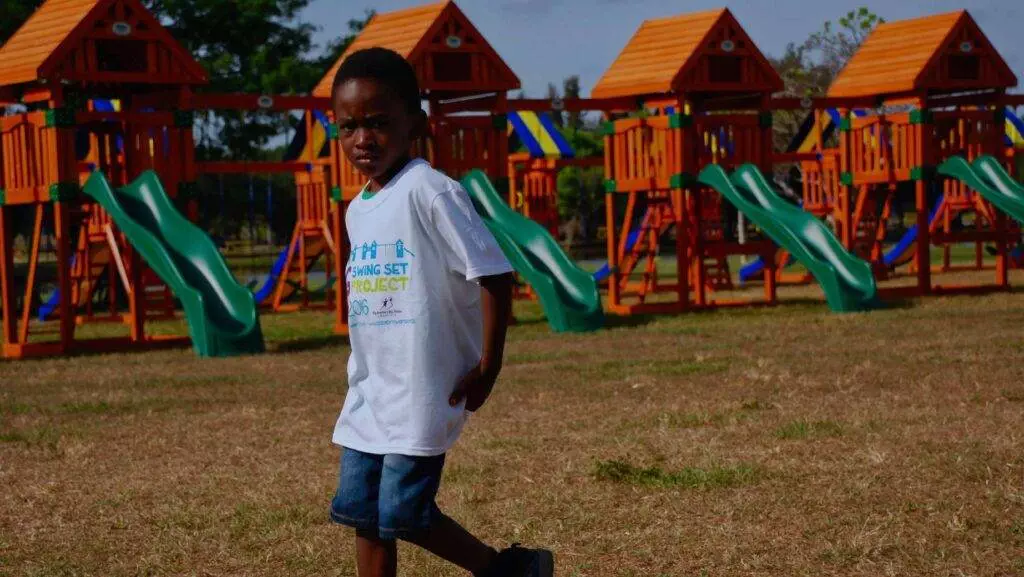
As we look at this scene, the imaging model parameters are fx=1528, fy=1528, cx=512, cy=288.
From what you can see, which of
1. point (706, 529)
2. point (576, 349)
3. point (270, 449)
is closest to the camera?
point (706, 529)

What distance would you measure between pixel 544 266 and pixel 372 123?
1409 centimetres

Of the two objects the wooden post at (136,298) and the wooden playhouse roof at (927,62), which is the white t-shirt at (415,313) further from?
the wooden playhouse roof at (927,62)

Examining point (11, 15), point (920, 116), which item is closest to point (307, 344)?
point (920, 116)

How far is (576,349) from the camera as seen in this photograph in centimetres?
1458

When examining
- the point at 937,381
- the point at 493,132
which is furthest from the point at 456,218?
the point at 493,132

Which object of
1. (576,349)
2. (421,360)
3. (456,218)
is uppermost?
(456,218)

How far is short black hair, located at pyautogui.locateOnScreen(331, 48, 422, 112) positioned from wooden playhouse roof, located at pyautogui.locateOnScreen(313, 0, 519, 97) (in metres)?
13.9

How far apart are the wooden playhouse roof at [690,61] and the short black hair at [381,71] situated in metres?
15.4

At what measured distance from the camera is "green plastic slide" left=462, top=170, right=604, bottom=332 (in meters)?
16.9

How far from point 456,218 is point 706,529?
241cm

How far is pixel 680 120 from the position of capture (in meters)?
19.6

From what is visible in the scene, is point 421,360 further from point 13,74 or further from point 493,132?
point 493,132

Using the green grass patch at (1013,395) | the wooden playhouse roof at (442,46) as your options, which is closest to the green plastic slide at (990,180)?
the wooden playhouse roof at (442,46)

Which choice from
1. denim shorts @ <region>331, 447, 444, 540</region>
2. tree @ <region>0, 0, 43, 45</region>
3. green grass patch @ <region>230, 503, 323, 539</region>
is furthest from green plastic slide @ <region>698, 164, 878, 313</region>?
tree @ <region>0, 0, 43, 45</region>
